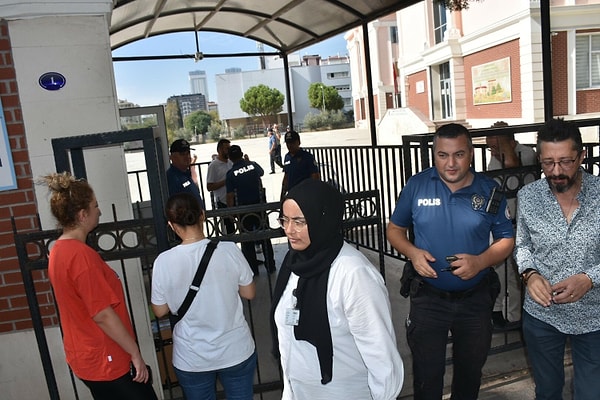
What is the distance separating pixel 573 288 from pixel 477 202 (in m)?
0.63

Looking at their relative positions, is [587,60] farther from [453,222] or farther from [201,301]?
[201,301]

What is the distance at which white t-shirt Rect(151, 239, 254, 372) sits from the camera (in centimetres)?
231

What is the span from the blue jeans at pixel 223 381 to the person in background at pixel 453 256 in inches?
38.4

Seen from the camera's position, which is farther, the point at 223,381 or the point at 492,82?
the point at 492,82

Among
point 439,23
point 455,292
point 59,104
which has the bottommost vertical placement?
point 455,292

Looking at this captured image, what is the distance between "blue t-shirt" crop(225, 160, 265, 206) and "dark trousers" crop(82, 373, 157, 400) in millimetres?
3867

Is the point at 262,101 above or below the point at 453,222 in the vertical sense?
above

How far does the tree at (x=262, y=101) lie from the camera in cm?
7100

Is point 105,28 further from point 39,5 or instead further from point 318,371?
point 318,371

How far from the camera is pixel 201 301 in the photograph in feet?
7.64

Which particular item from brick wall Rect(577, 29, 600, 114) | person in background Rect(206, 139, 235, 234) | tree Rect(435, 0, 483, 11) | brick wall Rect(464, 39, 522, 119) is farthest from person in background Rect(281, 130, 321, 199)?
brick wall Rect(577, 29, 600, 114)

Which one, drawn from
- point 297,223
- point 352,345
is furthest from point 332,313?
point 297,223

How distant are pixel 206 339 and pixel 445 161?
159 centimetres

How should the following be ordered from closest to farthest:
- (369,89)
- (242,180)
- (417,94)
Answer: (242,180), (369,89), (417,94)
